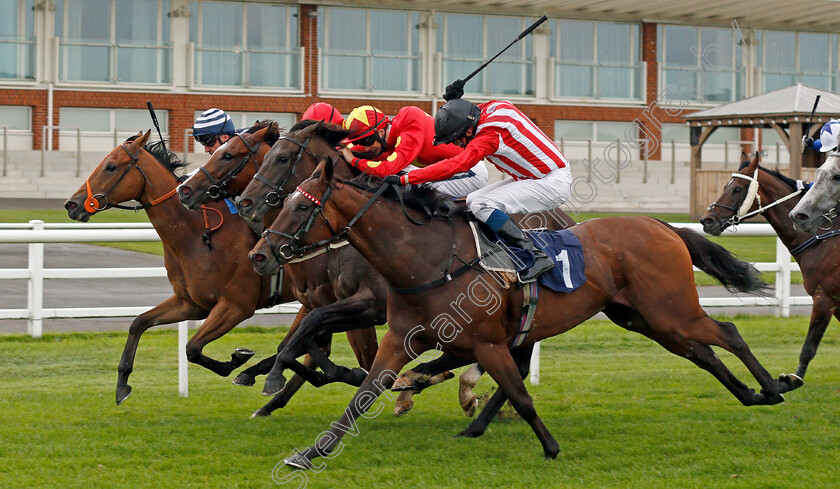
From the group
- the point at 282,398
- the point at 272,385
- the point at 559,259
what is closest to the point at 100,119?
the point at 282,398

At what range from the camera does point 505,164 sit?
5812 millimetres

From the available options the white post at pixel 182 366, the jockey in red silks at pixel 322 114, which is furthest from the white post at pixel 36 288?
the jockey in red silks at pixel 322 114

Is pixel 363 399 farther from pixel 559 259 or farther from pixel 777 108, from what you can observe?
pixel 777 108

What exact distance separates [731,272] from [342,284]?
2331 millimetres

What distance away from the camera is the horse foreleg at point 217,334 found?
6359 mm

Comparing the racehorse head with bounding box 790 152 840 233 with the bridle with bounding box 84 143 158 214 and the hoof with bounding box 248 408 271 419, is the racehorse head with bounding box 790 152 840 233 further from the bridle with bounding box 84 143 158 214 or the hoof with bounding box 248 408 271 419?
the bridle with bounding box 84 143 158 214

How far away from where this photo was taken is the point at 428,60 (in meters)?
25.9

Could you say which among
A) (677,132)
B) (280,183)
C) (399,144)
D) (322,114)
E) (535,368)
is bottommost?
(535,368)

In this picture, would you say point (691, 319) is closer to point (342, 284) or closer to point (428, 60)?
point (342, 284)

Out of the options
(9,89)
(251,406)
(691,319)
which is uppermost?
(9,89)

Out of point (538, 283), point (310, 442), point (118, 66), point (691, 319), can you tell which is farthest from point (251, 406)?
point (118, 66)

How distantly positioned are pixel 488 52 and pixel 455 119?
2164cm

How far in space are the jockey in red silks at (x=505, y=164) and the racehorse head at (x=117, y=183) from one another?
2.36 metres

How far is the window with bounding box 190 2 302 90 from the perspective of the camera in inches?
965
